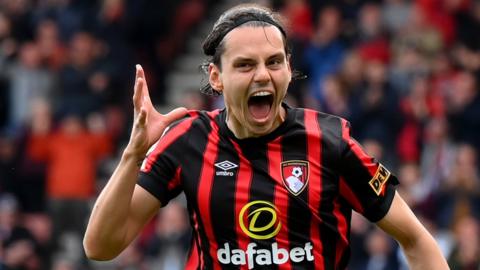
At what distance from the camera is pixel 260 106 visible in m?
5.29

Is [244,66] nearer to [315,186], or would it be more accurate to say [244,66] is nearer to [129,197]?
[315,186]

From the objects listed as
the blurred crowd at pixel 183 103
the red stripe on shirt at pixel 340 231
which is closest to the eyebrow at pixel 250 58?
the red stripe on shirt at pixel 340 231

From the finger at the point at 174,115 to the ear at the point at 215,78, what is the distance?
19 centimetres

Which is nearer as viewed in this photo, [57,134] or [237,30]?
[237,30]

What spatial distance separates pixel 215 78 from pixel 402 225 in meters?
1.00

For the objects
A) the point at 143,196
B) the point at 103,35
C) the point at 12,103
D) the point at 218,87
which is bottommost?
the point at 12,103

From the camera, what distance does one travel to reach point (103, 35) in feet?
48.0

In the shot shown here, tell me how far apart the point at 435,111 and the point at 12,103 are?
546cm

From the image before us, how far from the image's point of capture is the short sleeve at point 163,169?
17.6 ft

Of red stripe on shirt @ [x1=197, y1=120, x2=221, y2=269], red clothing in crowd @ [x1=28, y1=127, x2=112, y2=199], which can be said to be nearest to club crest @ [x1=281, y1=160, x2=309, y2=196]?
red stripe on shirt @ [x1=197, y1=120, x2=221, y2=269]

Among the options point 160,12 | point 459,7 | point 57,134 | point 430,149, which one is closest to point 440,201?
point 430,149

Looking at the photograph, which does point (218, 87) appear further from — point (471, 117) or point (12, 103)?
point (12, 103)

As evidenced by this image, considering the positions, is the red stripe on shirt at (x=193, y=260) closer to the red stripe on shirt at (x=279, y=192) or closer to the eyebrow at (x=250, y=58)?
the red stripe on shirt at (x=279, y=192)

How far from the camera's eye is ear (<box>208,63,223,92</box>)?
545 cm
